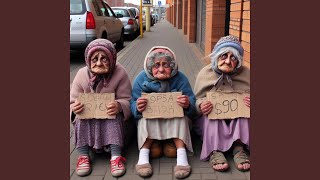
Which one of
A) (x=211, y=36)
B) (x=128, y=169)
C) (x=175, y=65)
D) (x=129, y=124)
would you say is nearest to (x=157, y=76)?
(x=175, y=65)

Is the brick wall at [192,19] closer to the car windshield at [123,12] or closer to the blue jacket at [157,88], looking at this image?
the car windshield at [123,12]

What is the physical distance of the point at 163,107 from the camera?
328 cm

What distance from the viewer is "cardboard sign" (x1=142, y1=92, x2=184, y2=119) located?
3.27 m

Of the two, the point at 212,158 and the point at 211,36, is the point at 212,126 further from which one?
the point at 211,36

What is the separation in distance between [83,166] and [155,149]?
69 centimetres

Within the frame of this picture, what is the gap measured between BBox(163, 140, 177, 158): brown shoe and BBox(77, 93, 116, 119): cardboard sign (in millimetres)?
602

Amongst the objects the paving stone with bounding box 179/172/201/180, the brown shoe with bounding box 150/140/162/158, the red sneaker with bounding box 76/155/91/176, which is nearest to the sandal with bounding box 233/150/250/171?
the paving stone with bounding box 179/172/201/180

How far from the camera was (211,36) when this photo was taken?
7707 mm

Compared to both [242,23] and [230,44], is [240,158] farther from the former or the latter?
[242,23]

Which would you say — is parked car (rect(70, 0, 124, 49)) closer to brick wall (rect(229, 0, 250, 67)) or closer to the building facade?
the building facade

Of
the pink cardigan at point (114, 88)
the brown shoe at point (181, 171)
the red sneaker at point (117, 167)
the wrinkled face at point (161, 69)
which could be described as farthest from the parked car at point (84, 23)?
the brown shoe at point (181, 171)

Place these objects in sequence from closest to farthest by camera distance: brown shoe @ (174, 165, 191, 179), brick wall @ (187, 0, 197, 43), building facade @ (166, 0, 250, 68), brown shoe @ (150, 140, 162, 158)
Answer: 1. brown shoe @ (174, 165, 191, 179)
2. brown shoe @ (150, 140, 162, 158)
3. building facade @ (166, 0, 250, 68)
4. brick wall @ (187, 0, 197, 43)

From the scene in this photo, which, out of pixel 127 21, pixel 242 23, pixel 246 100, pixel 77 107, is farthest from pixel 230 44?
pixel 127 21

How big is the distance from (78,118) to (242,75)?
160cm
